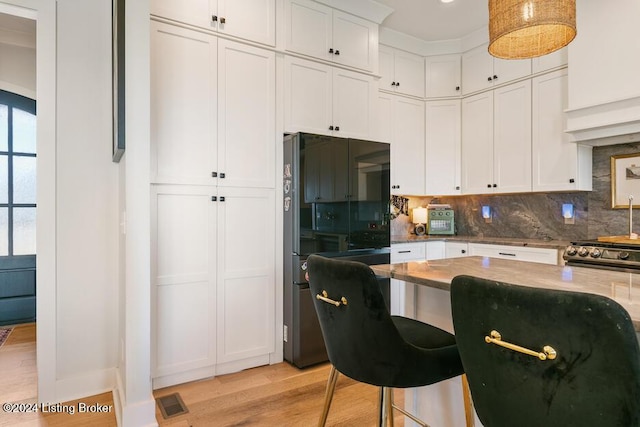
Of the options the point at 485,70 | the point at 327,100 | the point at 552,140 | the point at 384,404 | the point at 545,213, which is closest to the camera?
the point at 384,404

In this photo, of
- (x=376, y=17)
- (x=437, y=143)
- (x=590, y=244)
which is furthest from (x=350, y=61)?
(x=590, y=244)

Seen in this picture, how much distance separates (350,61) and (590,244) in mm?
2352

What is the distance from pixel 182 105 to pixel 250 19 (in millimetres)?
850

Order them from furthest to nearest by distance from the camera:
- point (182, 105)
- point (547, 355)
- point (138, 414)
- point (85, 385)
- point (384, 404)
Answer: point (182, 105)
point (85, 385)
point (138, 414)
point (384, 404)
point (547, 355)

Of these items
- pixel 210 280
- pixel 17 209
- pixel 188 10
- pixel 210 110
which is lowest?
pixel 210 280

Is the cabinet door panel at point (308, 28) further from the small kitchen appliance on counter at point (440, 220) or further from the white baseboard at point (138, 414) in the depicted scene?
the white baseboard at point (138, 414)

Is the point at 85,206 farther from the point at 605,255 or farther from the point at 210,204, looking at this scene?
the point at 605,255

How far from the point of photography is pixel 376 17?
3.40 metres

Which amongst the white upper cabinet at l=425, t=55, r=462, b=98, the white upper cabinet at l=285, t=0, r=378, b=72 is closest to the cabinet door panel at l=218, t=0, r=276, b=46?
the white upper cabinet at l=285, t=0, r=378, b=72

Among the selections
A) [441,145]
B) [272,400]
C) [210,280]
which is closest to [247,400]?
[272,400]

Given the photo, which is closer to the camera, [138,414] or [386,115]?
[138,414]

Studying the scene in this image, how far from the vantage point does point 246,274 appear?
107 inches

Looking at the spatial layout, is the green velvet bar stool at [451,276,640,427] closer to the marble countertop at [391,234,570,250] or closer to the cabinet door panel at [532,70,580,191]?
the marble countertop at [391,234,570,250]

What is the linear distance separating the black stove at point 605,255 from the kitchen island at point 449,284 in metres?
1.34
